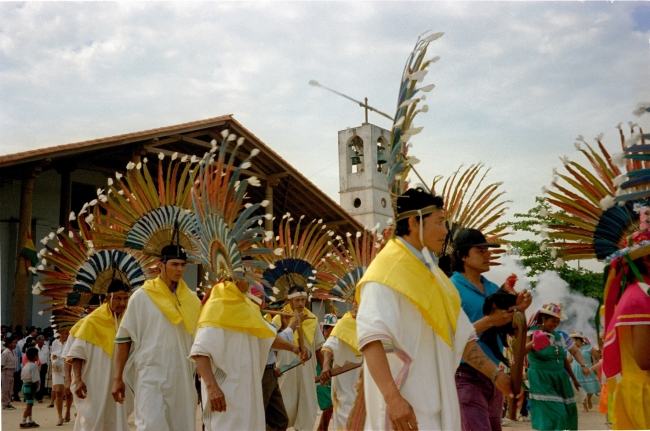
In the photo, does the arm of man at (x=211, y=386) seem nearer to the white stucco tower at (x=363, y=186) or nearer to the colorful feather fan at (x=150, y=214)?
the colorful feather fan at (x=150, y=214)

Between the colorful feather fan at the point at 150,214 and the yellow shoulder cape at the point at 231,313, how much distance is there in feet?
3.59

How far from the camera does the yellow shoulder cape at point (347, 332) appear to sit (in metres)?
9.23

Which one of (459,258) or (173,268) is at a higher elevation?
(173,268)

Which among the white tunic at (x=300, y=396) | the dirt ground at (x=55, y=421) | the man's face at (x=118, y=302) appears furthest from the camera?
the dirt ground at (x=55, y=421)

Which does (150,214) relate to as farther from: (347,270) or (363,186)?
(363,186)

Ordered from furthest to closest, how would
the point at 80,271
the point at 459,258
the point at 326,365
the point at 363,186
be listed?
the point at 363,186, the point at 326,365, the point at 80,271, the point at 459,258

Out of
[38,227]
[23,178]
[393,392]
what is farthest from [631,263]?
[38,227]

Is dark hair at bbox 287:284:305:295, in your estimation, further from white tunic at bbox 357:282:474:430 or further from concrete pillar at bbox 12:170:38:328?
concrete pillar at bbox 12:170:38:328

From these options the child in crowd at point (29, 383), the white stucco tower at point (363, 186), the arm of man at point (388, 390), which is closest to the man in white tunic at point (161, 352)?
the arm of man at point (388, 390)

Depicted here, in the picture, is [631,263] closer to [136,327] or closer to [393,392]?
[393,392]

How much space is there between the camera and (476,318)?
504cm

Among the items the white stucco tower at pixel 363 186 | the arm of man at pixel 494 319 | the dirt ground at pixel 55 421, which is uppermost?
the white stucco tower at pixel 363 186

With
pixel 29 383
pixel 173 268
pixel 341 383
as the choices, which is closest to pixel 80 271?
pixel 173 268

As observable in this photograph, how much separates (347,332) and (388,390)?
5938mm
